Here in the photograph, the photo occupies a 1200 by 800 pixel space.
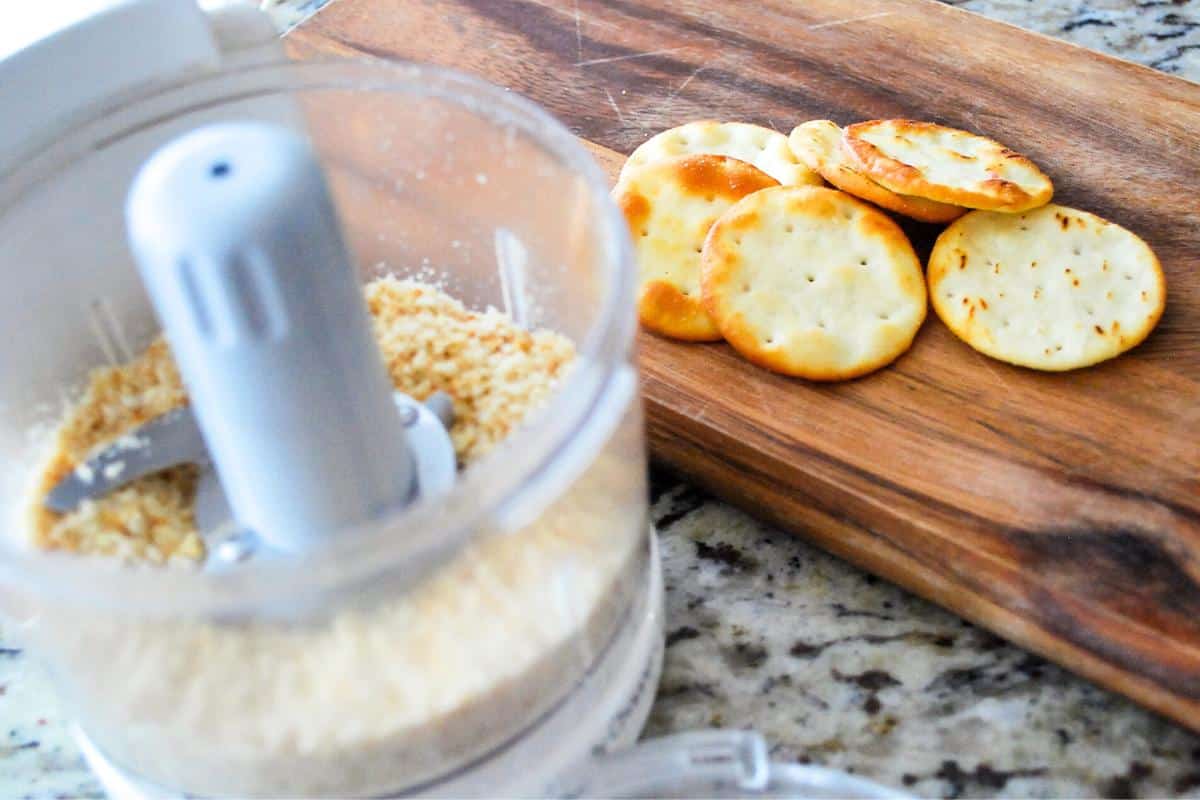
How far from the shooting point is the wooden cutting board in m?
0.58

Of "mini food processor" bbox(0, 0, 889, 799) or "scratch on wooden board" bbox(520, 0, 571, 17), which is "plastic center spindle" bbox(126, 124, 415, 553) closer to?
"mini food processor" bbox(0, 0, 889, 799)

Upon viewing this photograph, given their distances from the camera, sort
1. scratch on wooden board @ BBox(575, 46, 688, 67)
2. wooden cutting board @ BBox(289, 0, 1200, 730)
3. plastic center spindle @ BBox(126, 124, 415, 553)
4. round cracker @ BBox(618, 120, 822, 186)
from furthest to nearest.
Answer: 1. scratch on wooden board @ BBox(575, 46, 688, 67)
2. round cracker @ BBox(618, 120, 822, 186)
3. wooden cutting board @ BBox(289, 0, 1200, 730)
4. plastic center spindle @ BBox(126, 124, 415, 553)

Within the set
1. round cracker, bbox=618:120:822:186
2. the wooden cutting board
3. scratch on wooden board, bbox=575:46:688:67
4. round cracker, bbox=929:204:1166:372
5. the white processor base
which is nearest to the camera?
the white processor base

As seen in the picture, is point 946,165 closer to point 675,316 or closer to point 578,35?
point 675,316

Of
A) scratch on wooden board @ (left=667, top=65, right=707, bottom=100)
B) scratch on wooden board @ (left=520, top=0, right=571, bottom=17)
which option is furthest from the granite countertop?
scratch on wooden board @ (left=520, top=0, right=571, bottom=17)

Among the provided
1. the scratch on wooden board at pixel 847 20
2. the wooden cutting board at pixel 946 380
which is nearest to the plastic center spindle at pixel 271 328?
the wooden cutting board at pixel 946 380

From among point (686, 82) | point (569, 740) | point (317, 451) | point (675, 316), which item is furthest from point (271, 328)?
point (686, 82)

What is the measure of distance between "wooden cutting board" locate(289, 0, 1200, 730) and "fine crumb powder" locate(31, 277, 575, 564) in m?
0.13

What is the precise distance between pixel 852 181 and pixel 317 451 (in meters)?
0.44

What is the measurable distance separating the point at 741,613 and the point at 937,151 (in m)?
0.36

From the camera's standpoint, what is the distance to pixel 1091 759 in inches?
21.4

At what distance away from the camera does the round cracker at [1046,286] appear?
2.23ft

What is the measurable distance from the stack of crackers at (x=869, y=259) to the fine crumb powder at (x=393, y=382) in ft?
0.53

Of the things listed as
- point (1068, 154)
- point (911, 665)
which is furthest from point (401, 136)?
point (1068, 154)
